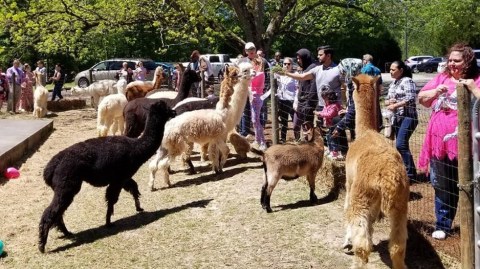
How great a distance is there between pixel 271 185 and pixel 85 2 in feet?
45.3

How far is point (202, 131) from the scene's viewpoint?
768cm

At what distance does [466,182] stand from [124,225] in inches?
148

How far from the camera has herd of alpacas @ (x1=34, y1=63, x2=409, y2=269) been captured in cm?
399

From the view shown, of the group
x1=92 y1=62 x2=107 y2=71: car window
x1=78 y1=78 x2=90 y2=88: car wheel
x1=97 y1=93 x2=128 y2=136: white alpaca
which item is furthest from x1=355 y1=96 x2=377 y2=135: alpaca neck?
x1=78 y1=78 x2=90 y2=88: car wheel

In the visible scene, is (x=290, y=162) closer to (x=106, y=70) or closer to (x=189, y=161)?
(x=189, y=161)

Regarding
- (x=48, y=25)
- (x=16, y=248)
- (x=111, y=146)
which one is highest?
(x=48, y=25)

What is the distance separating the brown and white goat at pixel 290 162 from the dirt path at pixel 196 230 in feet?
1.00

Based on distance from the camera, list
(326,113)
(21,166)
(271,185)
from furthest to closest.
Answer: (21,166)
(326,113)
(271,185)

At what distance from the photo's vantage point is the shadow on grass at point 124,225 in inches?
225

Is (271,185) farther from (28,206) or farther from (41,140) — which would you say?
(41,140)

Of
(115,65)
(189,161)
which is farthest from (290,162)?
(115,65)

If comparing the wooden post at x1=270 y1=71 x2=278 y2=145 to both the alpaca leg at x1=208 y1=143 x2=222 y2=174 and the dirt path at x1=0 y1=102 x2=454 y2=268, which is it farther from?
the alpaca leg at x1=208 y1=143 x2=222 y2=174

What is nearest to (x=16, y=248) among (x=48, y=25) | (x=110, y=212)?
(x=110, y=212)

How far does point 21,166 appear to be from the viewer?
954 cm
